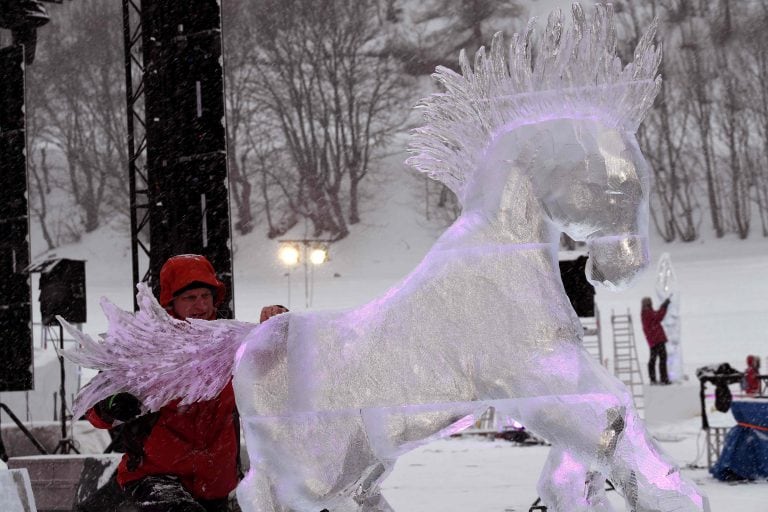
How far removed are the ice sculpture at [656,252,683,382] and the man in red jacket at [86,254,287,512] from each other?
9.85 meters

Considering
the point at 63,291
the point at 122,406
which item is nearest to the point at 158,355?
the point at 122,406

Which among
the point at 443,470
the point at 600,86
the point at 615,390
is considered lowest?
the point at 443,470

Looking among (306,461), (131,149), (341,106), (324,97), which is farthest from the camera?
(341,106)

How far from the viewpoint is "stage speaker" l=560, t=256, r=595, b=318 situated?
24.6 feet

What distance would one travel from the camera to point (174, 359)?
177 centimetres

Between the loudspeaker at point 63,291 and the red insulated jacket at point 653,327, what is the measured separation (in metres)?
6.09

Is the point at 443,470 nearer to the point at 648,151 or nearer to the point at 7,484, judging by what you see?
the point at 7,484

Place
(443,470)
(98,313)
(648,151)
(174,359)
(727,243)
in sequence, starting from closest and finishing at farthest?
1. (174,359)
2. (443,470)
3. (98,313)
4. (727,243)
5. (648,151)

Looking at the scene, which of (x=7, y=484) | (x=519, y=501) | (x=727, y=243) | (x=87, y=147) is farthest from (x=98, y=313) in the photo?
(x=7, y=484)

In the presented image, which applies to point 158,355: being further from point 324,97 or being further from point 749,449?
point 324,97

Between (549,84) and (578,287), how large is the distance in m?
6.71

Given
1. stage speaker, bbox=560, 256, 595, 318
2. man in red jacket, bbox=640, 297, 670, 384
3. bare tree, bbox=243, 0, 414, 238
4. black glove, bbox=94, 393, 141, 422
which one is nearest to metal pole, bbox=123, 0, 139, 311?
stage speaker, bbox=560, 256, 595, 318

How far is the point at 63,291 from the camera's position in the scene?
27.2 feet

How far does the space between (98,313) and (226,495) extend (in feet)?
60.5
